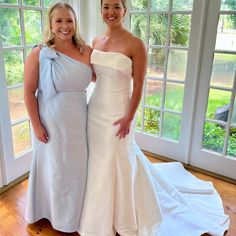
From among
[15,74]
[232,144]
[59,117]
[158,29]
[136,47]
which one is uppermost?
[158,29]

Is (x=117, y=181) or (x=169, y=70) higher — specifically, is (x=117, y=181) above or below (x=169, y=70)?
below

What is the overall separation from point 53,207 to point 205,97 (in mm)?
1534

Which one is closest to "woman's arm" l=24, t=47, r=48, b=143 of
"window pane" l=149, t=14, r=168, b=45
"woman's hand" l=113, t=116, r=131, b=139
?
"woman's hand" l=113, t=116, r=131, b=139

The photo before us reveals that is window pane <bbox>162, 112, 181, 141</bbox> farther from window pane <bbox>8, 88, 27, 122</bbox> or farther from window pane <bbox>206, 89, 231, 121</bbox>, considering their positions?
window pane <bbox>8, 88, 27, 122</bbox>

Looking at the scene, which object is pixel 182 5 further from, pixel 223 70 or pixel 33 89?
pixel 33 89

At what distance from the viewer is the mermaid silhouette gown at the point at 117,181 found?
1558 millimetres

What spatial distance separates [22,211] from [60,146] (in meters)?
0.72

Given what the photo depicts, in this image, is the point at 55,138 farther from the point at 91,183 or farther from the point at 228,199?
the point at 228,199

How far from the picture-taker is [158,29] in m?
2.41

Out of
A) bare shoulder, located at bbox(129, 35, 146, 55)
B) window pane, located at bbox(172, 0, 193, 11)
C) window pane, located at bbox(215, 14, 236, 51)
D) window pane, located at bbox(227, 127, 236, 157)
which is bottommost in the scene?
window pane, located at bbox(227, 127, 236, 157)

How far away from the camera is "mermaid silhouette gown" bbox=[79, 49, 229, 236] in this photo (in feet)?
5.11

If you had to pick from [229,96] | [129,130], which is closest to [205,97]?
[229,96]

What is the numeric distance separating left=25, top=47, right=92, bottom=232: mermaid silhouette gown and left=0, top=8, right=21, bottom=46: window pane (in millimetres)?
721

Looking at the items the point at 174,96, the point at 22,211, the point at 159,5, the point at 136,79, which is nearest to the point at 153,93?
the point at 174,96
